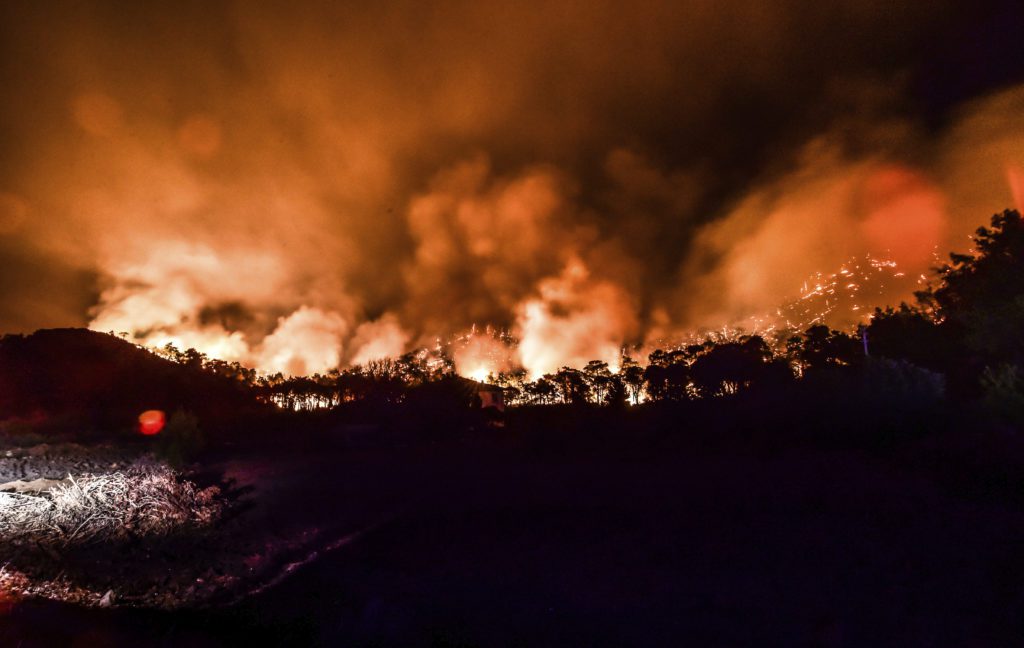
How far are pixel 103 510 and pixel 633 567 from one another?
394 inches

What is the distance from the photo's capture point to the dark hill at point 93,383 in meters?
29.5

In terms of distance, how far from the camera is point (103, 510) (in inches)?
396

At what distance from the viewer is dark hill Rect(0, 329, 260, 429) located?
29453 mm

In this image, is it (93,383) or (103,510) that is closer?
(103,510)

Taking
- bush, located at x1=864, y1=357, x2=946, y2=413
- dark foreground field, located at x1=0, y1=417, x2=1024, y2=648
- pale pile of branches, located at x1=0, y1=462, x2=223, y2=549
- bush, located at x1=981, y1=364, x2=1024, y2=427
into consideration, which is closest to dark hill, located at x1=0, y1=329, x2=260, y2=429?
pale pile of branches, located at x1=0, y1=462, x2=223, y2=549

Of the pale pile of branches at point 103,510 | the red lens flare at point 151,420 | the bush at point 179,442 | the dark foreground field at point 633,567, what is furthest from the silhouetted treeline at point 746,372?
the pale pile of branches at point 103,510

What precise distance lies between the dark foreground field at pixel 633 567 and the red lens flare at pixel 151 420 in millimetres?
17468

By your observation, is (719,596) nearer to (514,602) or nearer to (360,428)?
(514,602)

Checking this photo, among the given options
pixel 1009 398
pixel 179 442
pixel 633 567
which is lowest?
pixel 633 567

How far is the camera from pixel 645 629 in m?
5.70

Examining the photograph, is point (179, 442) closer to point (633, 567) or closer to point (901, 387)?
point (633, 567)

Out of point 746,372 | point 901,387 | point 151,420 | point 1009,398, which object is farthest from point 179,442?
point 746,372

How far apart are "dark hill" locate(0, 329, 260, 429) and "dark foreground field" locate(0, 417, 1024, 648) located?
22.7 metres

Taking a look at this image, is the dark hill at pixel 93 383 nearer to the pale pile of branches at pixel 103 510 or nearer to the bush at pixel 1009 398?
the pale pile of branches at pixel 103 510
